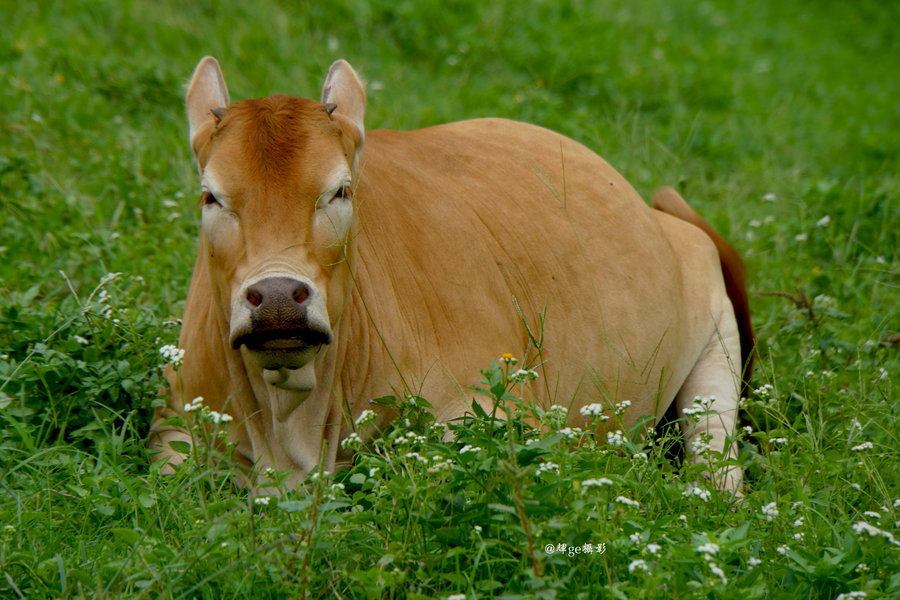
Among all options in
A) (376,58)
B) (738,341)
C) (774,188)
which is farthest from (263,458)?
(376,58)

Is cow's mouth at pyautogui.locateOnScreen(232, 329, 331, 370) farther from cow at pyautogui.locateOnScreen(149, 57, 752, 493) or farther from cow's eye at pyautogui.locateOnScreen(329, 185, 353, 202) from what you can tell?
cow's eye at pyautogui.locateOnScreen(329, 185, 353, 202)

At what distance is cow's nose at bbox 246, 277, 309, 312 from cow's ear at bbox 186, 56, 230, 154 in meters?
0.92

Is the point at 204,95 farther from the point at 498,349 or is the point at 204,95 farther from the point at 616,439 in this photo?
the point at 616,439

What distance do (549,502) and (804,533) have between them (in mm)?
882

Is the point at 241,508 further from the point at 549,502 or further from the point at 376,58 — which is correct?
the point at 376,58

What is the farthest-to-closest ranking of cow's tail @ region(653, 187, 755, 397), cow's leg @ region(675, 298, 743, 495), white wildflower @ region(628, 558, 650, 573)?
cow's tail @ region(653, 187, 755, 397) < cow's leg @ region(675, 298, 743, 495) < white wildflower @ region(628, 558, 650, 573)

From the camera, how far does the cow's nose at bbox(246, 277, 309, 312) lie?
2.96 m

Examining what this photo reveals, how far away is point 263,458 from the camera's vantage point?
3582mm

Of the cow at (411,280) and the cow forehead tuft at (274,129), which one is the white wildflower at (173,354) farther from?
the cow forehead tuft at (274,129)

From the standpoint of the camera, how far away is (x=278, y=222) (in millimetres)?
3170

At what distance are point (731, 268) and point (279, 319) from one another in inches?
113

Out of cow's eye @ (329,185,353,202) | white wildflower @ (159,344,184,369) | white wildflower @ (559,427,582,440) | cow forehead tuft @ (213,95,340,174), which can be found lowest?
white wildflower @ (559,427,582,440)

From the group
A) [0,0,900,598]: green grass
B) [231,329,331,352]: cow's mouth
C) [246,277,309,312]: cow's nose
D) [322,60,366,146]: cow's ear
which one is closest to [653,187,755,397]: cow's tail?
[0,0,900,598]: green grass

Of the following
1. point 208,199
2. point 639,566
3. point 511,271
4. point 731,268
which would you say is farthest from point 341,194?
point 731,268
